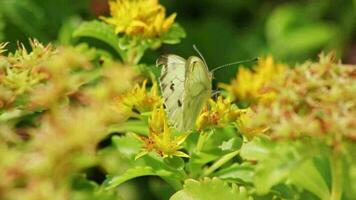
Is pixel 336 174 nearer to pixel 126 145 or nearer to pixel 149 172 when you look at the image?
pixel 149 172

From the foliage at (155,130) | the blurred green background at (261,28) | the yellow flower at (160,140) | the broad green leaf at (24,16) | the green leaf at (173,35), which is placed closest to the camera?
the foliage at (155,130)

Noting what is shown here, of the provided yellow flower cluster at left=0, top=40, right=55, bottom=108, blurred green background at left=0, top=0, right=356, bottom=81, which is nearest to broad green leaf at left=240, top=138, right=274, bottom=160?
yellow flower cluster at left=0, top=40, right=55, bottom=108

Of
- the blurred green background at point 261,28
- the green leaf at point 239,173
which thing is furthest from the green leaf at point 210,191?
the blurred green background at point 261,28

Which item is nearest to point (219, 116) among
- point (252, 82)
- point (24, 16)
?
point (252, 82)

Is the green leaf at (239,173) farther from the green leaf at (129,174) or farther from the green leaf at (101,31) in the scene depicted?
the green leaf at (101,31)

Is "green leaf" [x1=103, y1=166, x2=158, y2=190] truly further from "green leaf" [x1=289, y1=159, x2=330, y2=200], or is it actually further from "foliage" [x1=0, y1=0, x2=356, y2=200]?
"green leaf" [x1=289, y1=159, x2=330, y2=200]

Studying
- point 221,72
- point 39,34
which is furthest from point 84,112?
point 221,72

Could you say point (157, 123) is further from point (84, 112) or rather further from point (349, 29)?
point (349, 29)
